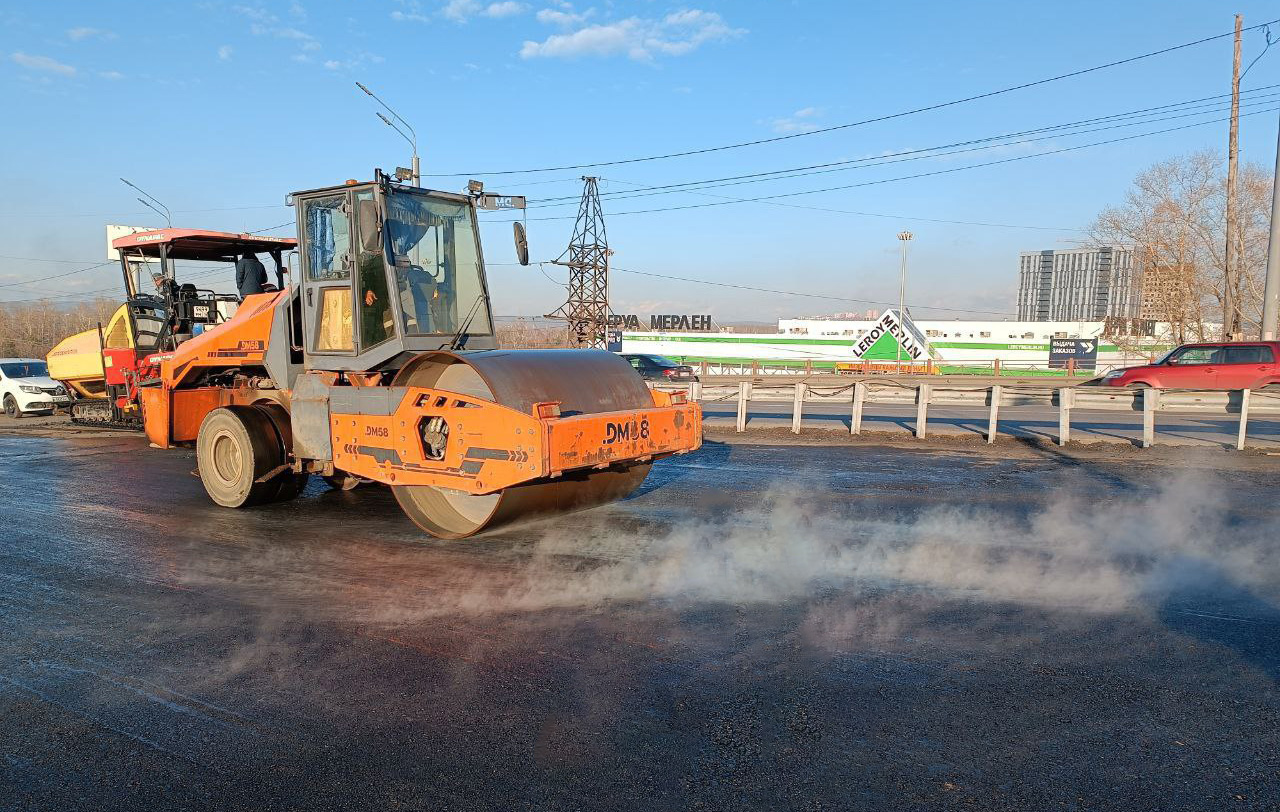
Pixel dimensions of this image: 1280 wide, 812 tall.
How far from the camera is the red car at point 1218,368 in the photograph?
18.7 m

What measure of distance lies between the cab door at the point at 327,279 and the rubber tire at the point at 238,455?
98 cm

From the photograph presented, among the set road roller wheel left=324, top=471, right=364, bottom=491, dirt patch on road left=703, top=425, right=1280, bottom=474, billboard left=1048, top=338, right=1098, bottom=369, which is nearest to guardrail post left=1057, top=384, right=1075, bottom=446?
dirt patch on road left=703, top=425, right=1280, bottom=474

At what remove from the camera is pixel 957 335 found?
6234 centimetres

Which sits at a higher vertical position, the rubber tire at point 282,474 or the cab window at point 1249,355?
the cab window at point 1249,355

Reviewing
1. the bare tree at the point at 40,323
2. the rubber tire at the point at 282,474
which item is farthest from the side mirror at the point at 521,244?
the bare tree at the point at 40,323

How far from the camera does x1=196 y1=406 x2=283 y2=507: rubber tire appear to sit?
8109mm

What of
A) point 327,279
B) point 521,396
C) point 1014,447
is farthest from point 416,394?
point 1014,447

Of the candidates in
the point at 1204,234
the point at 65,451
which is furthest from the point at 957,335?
the point at 65,451

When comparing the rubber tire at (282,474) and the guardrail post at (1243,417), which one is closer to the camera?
the rubber tire at (282,474)

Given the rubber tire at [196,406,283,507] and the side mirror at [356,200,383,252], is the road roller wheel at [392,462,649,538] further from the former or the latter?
the side mirror at [356,200,383,252]

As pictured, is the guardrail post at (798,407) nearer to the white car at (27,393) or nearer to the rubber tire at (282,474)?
the rubber tire at (282,474)

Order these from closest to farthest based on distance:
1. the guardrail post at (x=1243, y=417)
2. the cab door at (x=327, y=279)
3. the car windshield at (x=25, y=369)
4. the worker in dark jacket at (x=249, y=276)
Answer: the cab door at (x=327, y=279)
the worker in dark jacket at (x=249, y=276)
the guardrail post at (x=1243, y=417)
the car windshield at (x=25, y=369)

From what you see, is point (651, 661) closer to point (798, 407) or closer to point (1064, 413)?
point (798, 407)

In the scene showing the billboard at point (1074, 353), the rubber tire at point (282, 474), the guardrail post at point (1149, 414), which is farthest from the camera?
the billboard at point (1074, 353)
